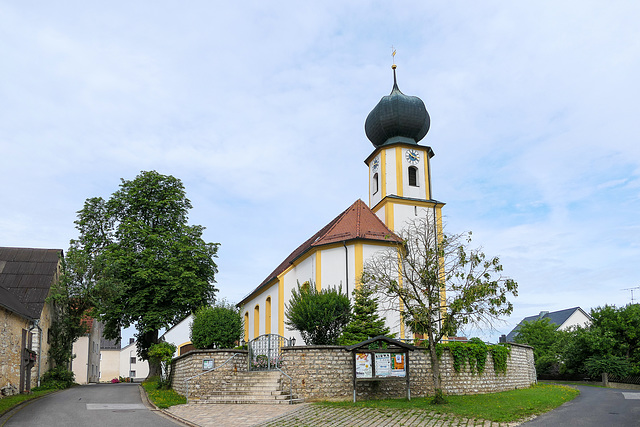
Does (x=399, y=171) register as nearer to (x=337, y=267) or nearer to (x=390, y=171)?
(x=390, y=171)

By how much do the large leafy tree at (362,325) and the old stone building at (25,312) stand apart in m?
12.0

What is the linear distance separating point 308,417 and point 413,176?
1962 centimetres

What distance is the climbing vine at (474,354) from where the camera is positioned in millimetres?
18734

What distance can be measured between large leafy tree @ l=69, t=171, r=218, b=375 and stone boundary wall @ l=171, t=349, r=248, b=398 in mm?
11554

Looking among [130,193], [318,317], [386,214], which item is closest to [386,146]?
[386,214]

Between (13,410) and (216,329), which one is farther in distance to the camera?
(216,329)

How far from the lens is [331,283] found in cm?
2584

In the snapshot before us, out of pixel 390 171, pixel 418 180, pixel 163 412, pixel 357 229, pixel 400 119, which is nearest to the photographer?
pixel 163 412

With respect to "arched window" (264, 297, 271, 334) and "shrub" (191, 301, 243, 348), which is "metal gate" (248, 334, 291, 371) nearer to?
"shrub" (191, 301, 243, 348)

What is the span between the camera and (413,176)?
3048 centimetres

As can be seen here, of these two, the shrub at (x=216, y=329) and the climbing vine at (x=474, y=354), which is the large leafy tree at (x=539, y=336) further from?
the shrub at (x=216, y=329)

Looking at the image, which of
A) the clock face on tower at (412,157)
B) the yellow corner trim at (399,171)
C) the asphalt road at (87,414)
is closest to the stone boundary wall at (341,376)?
the asphalt road at (87,414)

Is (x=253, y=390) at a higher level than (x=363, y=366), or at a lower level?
lower

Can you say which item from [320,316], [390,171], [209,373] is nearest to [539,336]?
[390,171]
